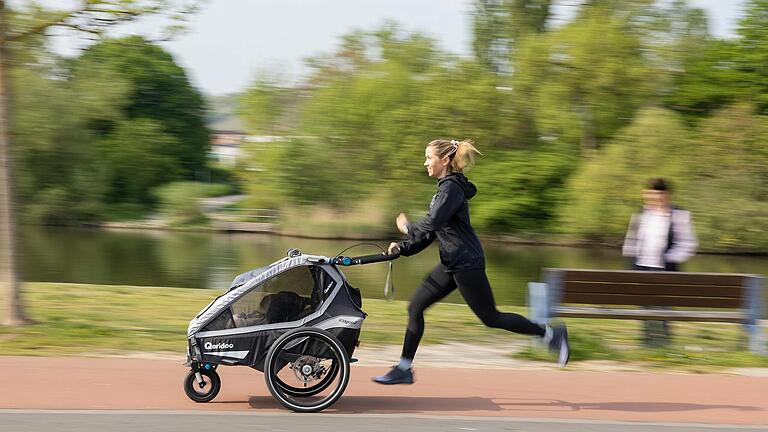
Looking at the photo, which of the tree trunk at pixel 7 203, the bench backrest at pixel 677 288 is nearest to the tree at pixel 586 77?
Result: the bench backrest at pixel 677 288

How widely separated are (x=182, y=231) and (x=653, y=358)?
3304 centimetres

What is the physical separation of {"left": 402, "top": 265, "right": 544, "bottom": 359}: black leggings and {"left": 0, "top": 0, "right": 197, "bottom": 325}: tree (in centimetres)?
452

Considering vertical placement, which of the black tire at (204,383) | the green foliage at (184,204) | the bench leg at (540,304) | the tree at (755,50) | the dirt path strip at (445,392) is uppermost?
the black tire at (204,383)

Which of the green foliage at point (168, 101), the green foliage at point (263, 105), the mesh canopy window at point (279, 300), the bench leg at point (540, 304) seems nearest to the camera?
the mesh canopy window at point (279, 300)

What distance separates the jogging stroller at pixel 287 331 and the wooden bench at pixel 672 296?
10.2ft

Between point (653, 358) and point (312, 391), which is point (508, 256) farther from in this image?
point (312, 391)

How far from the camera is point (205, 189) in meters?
43.5

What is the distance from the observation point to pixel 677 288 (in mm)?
9094

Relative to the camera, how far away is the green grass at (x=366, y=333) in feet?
28.3

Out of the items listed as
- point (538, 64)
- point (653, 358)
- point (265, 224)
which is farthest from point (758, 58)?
point (653, 358)

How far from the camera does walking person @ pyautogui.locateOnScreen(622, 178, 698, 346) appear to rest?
949 cm

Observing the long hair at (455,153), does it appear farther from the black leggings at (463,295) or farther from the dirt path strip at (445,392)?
the dirt path strip at (445,392)

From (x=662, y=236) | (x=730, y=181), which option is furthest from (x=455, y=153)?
(x=730, y=181)

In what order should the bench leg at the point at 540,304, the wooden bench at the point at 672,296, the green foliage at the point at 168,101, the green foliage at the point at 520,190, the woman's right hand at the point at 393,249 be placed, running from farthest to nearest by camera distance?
the green foliage at the point at 168,101, the green foliage at the point at 520,190, the bench leg at the point at 540,304, the wooden bench at the point at 672,296, the woman's right hand at the point at 393,249
